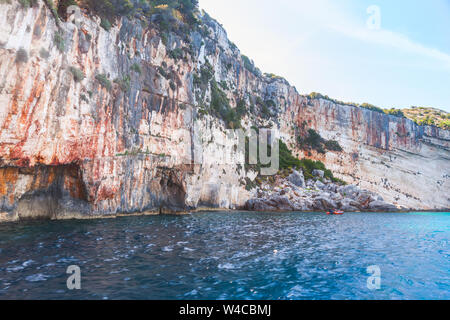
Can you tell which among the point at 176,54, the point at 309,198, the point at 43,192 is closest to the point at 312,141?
the point at 309,198

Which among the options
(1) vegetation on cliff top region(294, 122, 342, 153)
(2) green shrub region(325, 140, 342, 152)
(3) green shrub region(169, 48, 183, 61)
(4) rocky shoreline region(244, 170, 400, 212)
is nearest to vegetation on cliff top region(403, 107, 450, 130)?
(2) green shrub region(325, 140, 342, 152)

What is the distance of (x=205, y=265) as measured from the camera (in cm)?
1192

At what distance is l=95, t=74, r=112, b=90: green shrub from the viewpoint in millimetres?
26484

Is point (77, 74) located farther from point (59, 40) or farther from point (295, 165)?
point (295, 165)

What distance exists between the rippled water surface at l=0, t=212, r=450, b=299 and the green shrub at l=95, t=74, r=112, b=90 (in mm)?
14472

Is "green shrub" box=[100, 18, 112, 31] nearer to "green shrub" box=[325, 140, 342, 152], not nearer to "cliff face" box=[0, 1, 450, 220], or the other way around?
"cliff face" box=[0, 1, 450, 220]

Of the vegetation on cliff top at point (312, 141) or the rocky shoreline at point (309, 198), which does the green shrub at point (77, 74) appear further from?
the vegetation on cliff top at point (312, 141)

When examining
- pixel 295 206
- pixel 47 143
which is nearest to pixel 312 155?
pixel 295 206

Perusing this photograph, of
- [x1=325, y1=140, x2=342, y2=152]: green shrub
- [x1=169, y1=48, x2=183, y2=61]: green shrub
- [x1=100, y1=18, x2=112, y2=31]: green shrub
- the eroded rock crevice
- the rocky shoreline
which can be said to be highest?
[x1=169, y1=48, x2=183, y2=61]: green shrub

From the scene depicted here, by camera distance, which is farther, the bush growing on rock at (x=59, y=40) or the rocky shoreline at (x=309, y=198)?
the rocky shoreline at (x=309, y=198)

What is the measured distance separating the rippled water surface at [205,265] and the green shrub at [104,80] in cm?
1447

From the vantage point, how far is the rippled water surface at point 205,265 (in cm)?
898

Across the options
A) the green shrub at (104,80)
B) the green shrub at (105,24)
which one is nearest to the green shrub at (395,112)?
the green shrub at (105,24)
